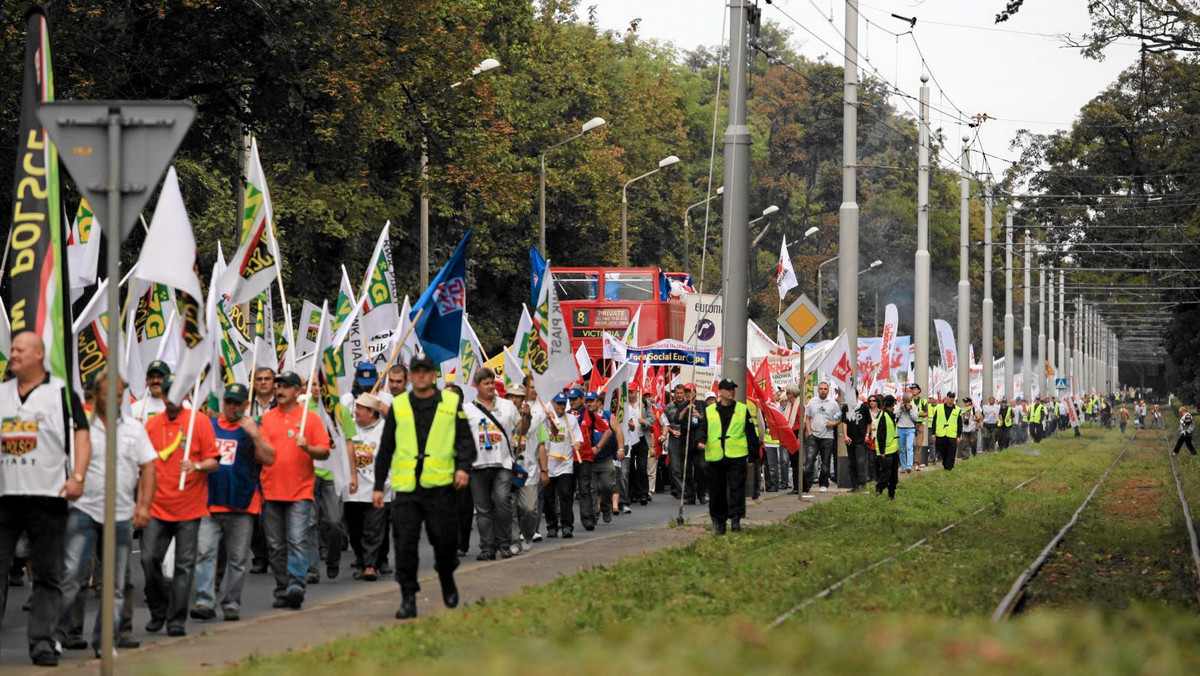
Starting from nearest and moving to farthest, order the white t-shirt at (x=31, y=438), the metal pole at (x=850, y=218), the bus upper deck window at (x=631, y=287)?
the white t-shirt at (x=31, y=438), the metal pole at (x=850, y=218), the bus upper deck window at (x=631, y=287)

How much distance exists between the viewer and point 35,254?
36.1ft

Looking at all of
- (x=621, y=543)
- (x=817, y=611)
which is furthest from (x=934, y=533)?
(x=817, y=611)

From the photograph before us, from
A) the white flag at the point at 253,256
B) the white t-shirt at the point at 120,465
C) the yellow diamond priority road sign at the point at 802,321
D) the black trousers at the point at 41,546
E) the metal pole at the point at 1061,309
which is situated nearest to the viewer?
the black trousers at the point at 41,546

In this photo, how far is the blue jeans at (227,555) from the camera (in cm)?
1274

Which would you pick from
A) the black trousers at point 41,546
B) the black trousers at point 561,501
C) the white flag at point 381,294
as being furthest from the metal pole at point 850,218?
the black trousers at point 41,546

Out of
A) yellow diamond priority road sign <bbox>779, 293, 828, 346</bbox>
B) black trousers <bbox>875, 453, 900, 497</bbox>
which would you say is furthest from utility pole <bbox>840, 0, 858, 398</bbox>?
yellow diamond priority road sign <bbox>779, 293, 828, 346</bbox>

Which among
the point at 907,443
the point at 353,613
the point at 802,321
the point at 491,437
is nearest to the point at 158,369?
the point at 353,613

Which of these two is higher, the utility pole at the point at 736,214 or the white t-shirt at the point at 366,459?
the utility pole at the point at 736,214

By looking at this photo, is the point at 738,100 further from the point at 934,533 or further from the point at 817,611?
the point at 817,611

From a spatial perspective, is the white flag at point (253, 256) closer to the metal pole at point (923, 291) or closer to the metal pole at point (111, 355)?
the metal pole at point (111, 355)

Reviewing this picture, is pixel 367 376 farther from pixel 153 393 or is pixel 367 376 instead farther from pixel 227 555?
pixel 153 393

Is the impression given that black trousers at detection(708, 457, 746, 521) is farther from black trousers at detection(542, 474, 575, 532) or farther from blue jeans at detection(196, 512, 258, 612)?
blue jeans at detection(196, 512, 258, 612)

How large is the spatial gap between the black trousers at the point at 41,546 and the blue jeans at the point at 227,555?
6.31ft

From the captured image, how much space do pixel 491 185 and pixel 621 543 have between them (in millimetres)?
11221
